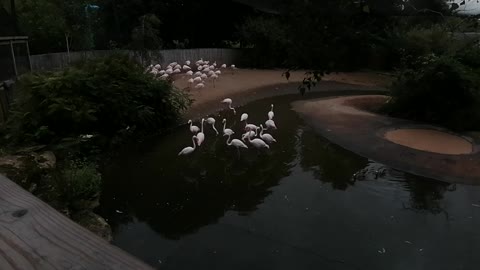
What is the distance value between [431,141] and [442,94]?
232 cm

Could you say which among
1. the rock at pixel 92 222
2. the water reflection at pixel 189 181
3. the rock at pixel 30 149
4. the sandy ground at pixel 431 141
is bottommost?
the water reflection at pixel 189 181

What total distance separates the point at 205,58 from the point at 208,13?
10.5 ft

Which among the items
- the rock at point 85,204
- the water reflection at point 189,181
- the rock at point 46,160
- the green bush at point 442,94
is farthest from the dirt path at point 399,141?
the rock at point 46,160

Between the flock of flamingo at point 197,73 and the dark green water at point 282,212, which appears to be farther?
the flock of flamingo at point 197,73

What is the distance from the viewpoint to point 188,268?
4.77 m

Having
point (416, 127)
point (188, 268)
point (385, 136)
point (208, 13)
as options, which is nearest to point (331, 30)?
point (188, 268)

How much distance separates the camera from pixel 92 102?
8.41 metres

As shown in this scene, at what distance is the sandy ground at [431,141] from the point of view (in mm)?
9070

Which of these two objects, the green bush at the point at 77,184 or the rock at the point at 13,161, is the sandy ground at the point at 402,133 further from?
the rock at the point at 13,161

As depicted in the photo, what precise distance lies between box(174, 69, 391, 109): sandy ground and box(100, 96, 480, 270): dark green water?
14.1 feet

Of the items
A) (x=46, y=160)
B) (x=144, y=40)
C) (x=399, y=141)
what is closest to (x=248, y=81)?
(x=144, y=40)

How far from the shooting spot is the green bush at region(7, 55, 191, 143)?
7.62 metres

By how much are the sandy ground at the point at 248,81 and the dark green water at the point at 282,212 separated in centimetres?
430

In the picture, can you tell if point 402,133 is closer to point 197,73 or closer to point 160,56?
point 197,73
